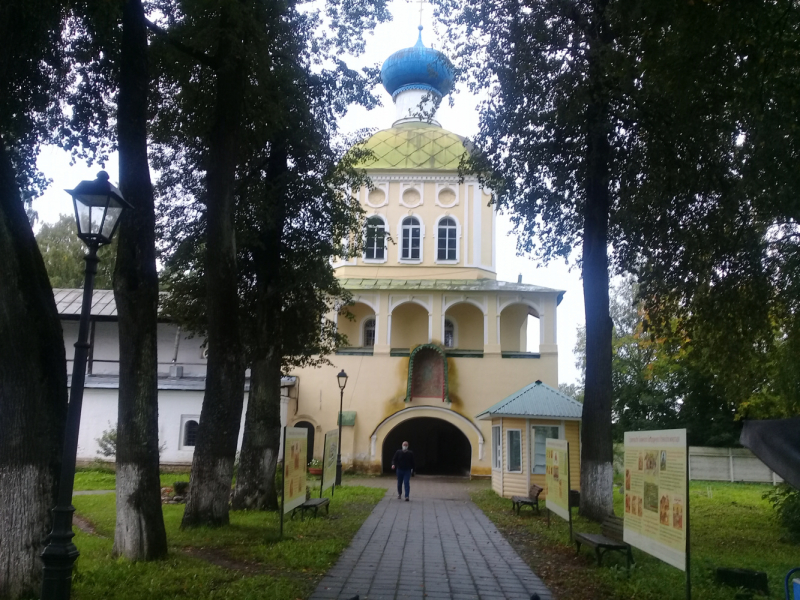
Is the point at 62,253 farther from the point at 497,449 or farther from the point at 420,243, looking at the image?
the point at 497,449

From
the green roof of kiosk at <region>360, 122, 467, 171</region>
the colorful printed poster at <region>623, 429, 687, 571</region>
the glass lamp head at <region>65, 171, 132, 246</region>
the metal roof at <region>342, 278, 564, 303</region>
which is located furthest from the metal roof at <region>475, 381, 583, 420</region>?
the glass lamp head at <region>65, 171, 132, 246</region>

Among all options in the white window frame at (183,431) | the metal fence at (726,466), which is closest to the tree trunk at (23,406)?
the white window frame at (183,431)

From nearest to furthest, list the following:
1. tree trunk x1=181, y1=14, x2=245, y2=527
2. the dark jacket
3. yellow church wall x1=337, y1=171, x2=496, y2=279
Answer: tree trunk x1=181, y1=14, x2=245, y2=527 → the dark jacket → yellow church wall x1=337, y1=171, x2=496, y2=279

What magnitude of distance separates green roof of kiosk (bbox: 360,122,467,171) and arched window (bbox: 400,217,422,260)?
256 centimetres

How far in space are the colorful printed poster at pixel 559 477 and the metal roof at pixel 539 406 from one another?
9051mm

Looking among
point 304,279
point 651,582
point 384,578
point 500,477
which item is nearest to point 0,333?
point 384,578

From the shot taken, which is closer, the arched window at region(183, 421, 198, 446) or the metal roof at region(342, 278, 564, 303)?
the arched window at region(183, 421, 198, 446)

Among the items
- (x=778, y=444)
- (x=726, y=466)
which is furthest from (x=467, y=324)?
(x=778, y=444)

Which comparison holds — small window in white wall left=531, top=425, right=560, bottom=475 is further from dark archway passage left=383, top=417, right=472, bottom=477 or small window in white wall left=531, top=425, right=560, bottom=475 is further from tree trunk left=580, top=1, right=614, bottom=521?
dark archway passage left=383, top=417, right=472, bottom=477

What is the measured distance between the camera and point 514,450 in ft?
72.2

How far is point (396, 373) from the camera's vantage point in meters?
30.0

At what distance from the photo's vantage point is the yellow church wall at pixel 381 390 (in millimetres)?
29375

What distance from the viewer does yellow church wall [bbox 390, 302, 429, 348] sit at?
32.7m

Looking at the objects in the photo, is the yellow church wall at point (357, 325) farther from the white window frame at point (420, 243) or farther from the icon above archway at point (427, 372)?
the icon above archway at point (427, 372)
